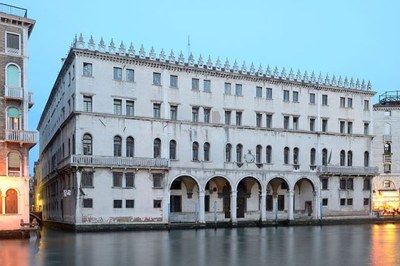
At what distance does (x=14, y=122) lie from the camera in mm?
35094

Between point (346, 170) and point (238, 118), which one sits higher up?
point (238, 118)

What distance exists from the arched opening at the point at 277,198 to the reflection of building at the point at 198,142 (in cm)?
11

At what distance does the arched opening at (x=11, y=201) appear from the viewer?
34188 mm

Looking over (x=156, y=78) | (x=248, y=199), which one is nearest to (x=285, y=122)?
(x=248, y=199)

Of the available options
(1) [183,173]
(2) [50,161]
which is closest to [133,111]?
(1) [183,173]

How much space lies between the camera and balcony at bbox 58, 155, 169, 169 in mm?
43438

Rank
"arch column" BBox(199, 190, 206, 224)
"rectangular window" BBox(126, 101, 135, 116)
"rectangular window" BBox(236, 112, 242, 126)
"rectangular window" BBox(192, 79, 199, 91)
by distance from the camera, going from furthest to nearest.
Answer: "rectangular window" BBox(236, 112, 242, 126), "rectangular window" BBox(192, 79, 199, 91), "arch column" BBox(199, 190, 206, 224), "rectangular window" BBox(126, 101, 135, 116)

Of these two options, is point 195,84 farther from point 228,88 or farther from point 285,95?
point 285,95

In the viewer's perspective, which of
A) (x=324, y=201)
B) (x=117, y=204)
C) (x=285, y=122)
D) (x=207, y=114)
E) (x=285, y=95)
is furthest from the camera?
(x=324, y=201)

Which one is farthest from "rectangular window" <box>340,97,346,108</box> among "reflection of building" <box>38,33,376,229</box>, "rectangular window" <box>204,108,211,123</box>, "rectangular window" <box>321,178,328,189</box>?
"rectangular window" <box>204,108,211,123</box>

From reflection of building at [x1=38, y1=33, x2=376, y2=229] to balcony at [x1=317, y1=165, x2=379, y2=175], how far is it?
0.12 meters

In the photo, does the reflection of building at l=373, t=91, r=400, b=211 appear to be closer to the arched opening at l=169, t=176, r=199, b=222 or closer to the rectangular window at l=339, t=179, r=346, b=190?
the rectangular window at l=339, t=179, r=346, b=190

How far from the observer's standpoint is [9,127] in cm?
3481

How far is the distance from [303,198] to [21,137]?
3335 cm
